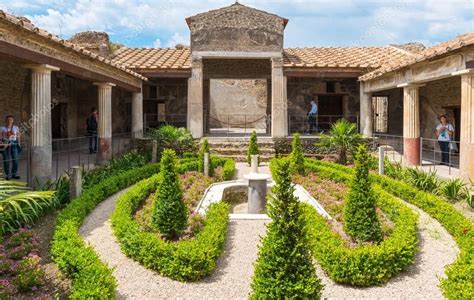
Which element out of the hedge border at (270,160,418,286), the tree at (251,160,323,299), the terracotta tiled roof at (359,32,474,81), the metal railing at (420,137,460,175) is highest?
the terracotta tiled roof at (359,32,474,81)

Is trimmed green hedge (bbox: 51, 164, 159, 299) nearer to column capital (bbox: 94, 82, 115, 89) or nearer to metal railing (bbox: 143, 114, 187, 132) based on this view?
column capital (bbox: 94, 82, 115, 89)

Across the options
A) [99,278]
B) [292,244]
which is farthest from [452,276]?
[99,278]

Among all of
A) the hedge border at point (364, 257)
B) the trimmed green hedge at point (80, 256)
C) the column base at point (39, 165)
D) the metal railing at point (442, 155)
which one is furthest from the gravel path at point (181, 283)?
the metal railing at point (442, 155)

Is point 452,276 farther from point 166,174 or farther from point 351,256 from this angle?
point 166,174

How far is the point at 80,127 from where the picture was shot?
17594 millimetres

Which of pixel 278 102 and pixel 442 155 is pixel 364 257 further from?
pixel 278 102

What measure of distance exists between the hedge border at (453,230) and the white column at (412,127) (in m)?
2.55

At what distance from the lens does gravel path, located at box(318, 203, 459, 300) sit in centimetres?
485

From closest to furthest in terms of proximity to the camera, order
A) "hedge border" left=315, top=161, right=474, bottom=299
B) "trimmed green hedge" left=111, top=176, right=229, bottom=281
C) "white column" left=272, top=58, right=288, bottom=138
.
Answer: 1. "hedge border" left=315, top=161, right=474, bottom=299
2. "trimmed green hedge" left=111, top=176, right=229, bottom=281
3. "white column" left=272, top=58, right=288, bottom=138

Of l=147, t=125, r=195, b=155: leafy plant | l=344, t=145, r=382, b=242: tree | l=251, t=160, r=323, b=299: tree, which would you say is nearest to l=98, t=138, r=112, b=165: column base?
l=147, t=125, r=195, b=155: leafy plant

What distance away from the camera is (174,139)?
14977mm

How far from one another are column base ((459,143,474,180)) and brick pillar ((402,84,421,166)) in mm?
3179

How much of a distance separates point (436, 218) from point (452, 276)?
329 centimetres

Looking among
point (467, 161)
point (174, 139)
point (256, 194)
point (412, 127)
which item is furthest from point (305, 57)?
point (256, 194)
